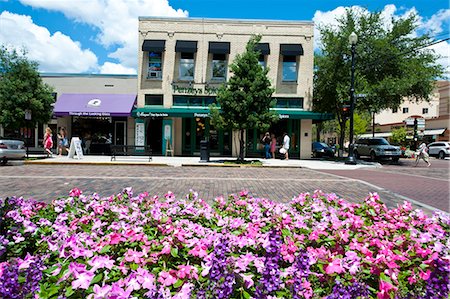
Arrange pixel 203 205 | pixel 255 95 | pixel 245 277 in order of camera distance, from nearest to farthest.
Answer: pixel 245 277 < pixel 203 205 < pixel 255 95

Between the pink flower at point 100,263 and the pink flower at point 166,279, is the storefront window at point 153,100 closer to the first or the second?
the pink flower at point 100,263

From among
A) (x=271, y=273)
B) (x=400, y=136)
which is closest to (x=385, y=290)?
(x=271, y=273)

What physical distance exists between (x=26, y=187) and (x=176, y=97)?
1683 cm

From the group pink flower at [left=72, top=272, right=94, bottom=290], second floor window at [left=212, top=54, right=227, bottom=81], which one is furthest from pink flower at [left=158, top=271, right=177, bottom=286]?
second floor window at [left=212, top=54, right=227, bottom=81]

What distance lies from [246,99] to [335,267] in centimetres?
1688

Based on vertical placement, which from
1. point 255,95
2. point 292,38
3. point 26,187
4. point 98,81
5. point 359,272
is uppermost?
point 292,38

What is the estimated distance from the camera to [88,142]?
84.3ft

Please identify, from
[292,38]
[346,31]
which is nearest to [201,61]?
[292,38]

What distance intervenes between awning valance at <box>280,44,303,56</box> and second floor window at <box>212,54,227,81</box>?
14.6 feet

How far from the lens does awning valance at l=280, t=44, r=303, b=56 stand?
24391 mm

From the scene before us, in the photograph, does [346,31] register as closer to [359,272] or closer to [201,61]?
[201,61]

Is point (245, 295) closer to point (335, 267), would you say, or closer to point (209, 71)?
point (335, 267)

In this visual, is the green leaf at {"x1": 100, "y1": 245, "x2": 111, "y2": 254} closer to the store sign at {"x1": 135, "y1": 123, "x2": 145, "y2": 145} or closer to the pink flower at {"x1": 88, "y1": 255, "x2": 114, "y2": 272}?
the pink flower at {"x1": 88, "y1": 255, "x2": 114, "y2": 272}

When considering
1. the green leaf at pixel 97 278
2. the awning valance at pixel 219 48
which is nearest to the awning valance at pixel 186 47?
the awning valance at pixel 219 48
